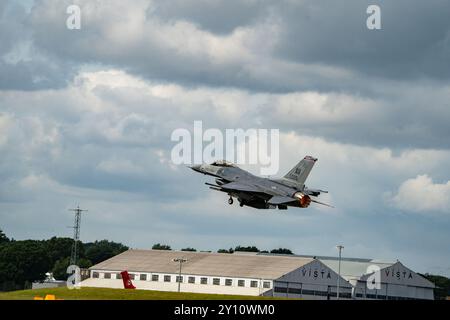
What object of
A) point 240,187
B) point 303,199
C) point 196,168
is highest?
point 196,168

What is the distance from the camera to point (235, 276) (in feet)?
597

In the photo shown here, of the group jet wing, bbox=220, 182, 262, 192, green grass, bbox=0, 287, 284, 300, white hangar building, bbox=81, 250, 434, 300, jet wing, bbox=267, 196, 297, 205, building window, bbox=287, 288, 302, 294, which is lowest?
green grass, bbox=0, 287, 284, 300

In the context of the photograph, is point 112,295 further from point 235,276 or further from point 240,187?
point 235,276

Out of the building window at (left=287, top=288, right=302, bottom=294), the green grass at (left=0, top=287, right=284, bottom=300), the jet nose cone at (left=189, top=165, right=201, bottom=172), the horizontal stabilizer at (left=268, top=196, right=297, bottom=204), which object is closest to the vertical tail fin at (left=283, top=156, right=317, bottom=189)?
the horizontal stabilizer at (left=268, top=196, right=297, bottom=204)

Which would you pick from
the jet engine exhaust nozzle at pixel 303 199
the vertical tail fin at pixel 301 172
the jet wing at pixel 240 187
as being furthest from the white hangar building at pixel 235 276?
the jet engine exhaust nozzle at pixel 303 199

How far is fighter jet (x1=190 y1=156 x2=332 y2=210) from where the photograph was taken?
122062 millimetres

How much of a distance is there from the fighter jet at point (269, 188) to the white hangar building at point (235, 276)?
5099cm

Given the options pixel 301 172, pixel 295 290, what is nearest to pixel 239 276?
pixel 295 290

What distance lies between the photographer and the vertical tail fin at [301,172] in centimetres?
12650

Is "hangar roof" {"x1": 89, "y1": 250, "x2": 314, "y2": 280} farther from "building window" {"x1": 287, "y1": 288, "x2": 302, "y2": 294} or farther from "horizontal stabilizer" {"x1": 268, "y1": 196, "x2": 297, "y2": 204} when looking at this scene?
"horizontal stabilizer" {"x1": 268, "y1": 196, "x2": 297, "y2": 204}

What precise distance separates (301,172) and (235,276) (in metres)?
59.1

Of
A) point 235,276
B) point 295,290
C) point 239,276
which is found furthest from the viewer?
Answer: point 235,276

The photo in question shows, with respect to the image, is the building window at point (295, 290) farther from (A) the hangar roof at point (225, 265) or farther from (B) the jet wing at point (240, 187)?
(B) the jet wing at point (240, 187)
